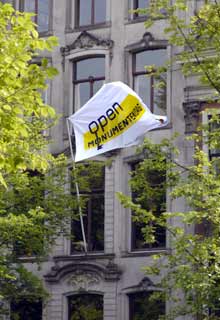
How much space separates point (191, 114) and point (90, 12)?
6.26 m

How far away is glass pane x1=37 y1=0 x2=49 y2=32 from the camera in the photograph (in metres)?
44.0

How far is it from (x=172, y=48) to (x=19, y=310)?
10911mm

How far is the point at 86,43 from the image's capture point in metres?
42.2

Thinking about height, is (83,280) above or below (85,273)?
below

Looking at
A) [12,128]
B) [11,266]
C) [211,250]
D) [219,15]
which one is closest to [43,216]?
[11,266]

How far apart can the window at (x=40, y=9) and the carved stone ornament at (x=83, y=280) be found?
379 inches

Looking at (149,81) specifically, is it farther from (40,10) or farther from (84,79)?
(40,10)

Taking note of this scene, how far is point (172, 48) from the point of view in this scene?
1598 inches

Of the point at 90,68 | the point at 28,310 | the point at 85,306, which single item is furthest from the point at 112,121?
the point at 28,310

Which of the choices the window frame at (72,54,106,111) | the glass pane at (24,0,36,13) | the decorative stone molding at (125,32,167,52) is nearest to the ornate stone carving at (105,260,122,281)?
the window frame at (72,54,106,111)

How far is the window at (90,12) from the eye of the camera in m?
42.8

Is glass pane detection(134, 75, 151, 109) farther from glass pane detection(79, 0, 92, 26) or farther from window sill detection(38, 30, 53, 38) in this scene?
window sill detection(38, 30, 53, 38)

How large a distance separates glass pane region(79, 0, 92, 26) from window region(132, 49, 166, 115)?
106 inches

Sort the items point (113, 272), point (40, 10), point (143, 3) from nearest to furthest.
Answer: point (113, 272)
point (143, 3)
point (40, 10)
